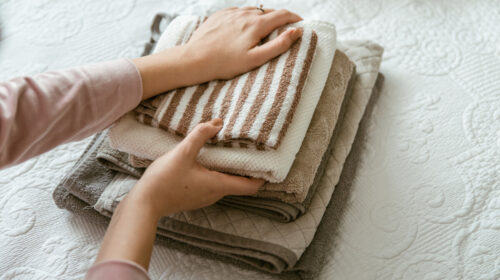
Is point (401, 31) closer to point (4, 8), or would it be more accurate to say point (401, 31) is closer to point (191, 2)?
point (191, 2)

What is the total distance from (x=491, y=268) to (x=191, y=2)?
79 cm

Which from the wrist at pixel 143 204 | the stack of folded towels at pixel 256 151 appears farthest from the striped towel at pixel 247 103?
the wrist at pixel 143 204

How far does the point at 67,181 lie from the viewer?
739 millimetres

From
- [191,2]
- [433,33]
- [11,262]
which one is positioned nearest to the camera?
[11,262]

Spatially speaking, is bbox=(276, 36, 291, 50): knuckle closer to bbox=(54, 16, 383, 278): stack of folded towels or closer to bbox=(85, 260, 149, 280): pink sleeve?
bbox=(54, 16, 383, 278): stack of folded towels

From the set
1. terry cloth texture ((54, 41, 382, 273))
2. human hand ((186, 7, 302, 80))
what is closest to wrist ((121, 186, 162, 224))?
terry cloth texture ((54, 41, 382, 273))

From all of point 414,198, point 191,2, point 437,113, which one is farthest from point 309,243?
point 191,2

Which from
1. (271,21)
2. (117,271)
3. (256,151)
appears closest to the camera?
(117,271)

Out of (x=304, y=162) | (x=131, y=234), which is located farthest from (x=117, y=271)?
(x=304, y=162)

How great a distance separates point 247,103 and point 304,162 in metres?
0.12

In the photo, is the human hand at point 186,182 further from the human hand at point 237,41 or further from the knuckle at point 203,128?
the human hand at point 237,41

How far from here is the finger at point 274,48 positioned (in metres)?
0.68

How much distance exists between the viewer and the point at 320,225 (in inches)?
27.9

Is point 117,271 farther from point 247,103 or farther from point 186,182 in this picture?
point 247,103
